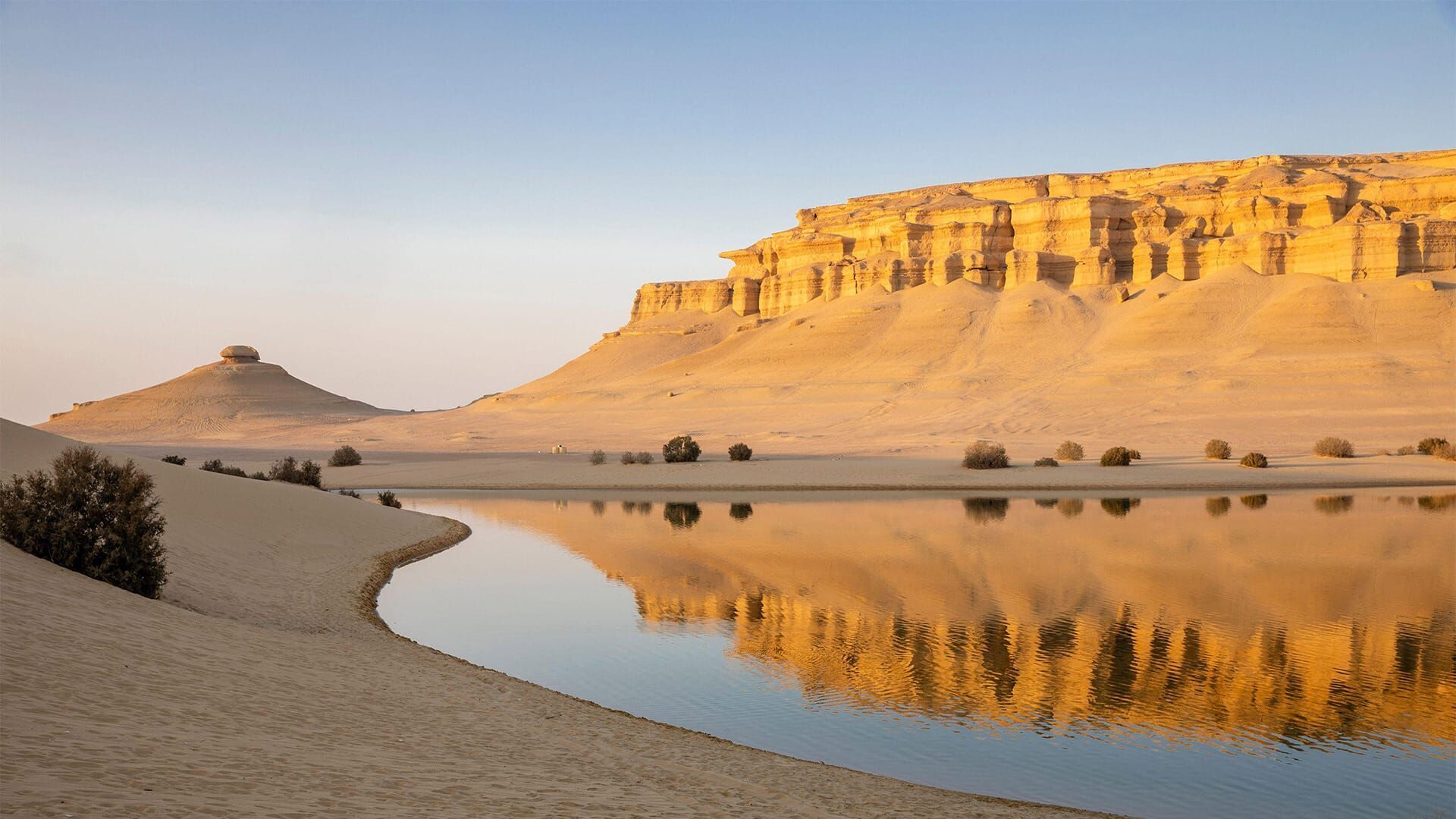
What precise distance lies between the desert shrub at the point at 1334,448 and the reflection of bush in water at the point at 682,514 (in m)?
24.8

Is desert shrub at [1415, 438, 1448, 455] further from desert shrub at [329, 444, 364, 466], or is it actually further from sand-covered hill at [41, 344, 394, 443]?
sand-covered hill at [41, 344, 394, 443]

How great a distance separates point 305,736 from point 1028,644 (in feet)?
28.7

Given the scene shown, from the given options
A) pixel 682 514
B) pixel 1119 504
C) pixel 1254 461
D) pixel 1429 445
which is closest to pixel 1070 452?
pixel 1254 461

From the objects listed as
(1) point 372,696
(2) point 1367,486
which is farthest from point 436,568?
(2) point 1367,486

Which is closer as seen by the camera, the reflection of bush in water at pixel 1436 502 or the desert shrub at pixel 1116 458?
the reflection of bush in water at pixel 1436 502

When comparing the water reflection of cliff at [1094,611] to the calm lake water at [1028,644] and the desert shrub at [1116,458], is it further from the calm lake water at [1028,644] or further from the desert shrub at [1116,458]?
the desert shrub at [1116,458]

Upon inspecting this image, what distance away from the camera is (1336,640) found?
13.2 metres

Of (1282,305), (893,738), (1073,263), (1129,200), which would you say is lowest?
(893,738)

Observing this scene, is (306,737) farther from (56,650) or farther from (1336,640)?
(1336,640)

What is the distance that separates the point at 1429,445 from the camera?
132 feet

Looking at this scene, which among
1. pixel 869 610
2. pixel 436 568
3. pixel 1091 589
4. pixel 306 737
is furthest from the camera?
pixel 436 568

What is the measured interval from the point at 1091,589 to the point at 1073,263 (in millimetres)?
69280

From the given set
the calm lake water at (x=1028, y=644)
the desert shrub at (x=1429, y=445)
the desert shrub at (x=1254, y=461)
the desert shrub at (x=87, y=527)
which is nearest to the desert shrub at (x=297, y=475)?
the calm lake water at (x=1028, y=644)

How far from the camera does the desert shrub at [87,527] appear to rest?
11.9 meters
